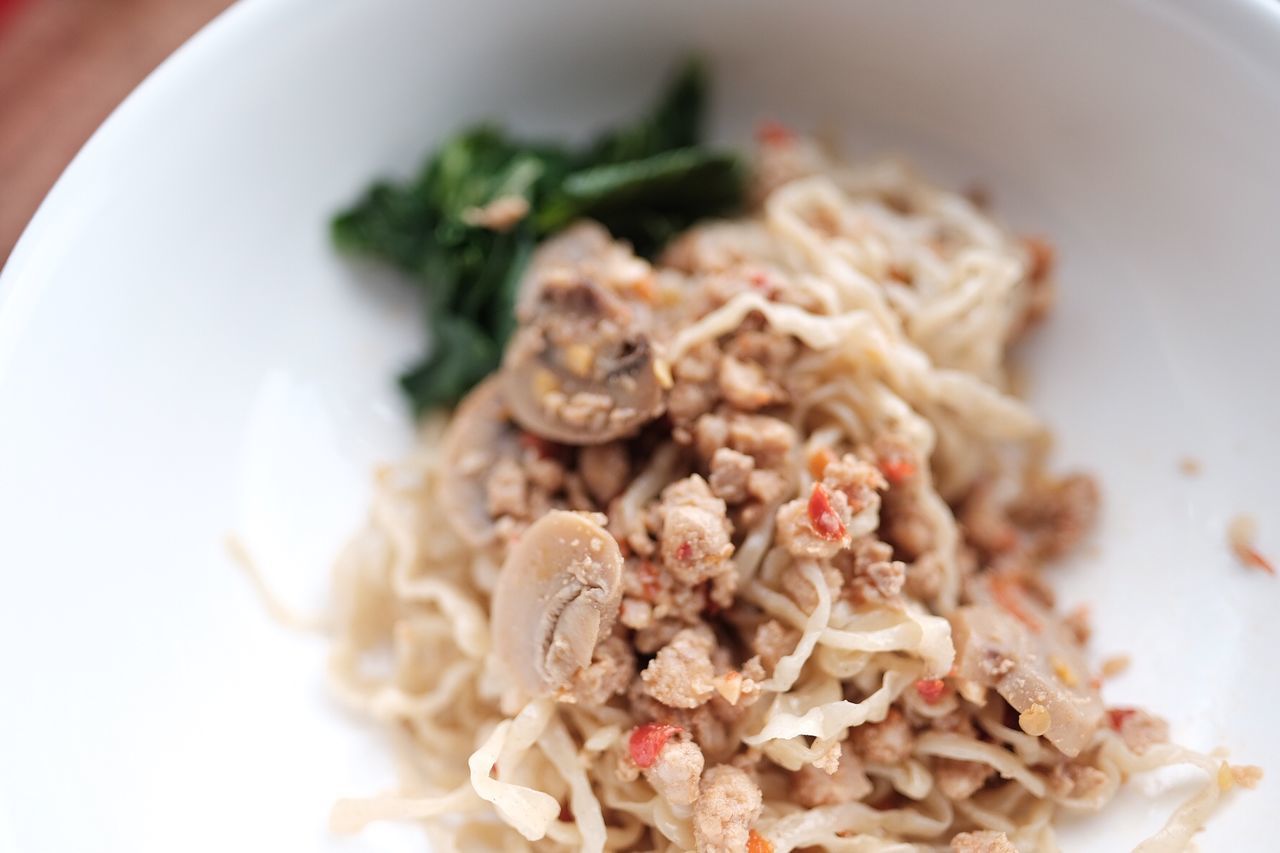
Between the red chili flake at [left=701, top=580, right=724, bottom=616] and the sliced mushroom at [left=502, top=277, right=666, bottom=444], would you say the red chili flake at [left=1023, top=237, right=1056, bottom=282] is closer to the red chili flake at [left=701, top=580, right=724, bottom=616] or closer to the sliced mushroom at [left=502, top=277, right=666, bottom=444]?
the sliced mushroom at [left=502, top=277, right=666, bottom=444]

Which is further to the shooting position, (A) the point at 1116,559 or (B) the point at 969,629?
(A) the point at 1116,559

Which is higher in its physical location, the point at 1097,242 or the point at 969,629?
the point at 1097,242

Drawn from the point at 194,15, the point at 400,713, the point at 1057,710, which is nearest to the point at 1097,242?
the point at 1057,710

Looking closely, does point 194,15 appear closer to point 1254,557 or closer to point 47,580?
point 47,580

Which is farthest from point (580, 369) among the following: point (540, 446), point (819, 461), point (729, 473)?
point (819, 461)

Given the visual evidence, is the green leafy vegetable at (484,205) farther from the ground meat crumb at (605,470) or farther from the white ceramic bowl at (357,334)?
the ground meat crumb at (605,470)

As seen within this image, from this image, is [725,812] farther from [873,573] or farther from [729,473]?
[729,473]

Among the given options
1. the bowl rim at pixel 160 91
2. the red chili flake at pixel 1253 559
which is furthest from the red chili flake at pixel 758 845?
the bowl rim at pixel 160 91
